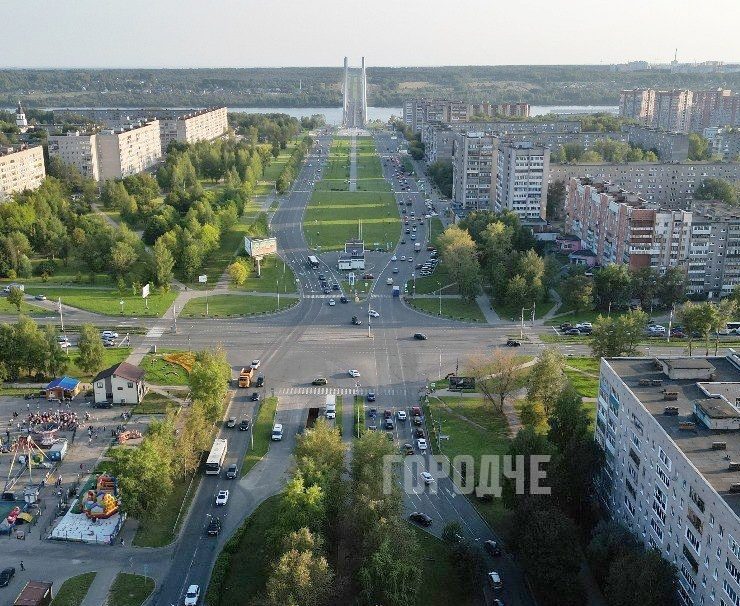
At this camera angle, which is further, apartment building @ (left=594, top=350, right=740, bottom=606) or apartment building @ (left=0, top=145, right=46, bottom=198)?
apartment building @ (left=0, top=145, right=46, bottom=198)

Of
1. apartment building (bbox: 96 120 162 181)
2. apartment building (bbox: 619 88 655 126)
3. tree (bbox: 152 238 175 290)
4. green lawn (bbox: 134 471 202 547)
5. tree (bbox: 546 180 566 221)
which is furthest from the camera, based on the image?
apartment building (bbox: 619 88 655 126)

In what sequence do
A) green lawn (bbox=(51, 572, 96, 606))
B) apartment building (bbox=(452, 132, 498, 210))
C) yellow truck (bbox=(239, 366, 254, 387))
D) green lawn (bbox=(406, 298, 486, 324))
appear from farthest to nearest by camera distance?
apartment building (bbox=(452, 132, 498, 210)) → green lawn (bbox=(406, 298, 486, 324)) → yellow truck (bbox=(239, 366, 254, 387)) → green lawn (bbox=(51, 572, 96, 606))

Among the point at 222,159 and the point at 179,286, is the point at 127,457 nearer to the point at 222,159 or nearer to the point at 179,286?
the point at 179,286

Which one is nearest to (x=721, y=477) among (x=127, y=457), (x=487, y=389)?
(x=487, y=389)

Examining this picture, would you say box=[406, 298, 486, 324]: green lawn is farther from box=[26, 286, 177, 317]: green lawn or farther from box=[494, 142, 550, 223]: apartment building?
box=[494, 142, 550, 223]: apartment building

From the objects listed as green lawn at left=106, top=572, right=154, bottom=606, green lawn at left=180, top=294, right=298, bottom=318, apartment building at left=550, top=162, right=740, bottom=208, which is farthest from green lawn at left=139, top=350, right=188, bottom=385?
apartment building at left=550, top=162, right=740, bottom=208

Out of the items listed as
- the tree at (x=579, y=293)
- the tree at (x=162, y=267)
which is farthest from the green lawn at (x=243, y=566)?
the tree at (x=162, y=267)
